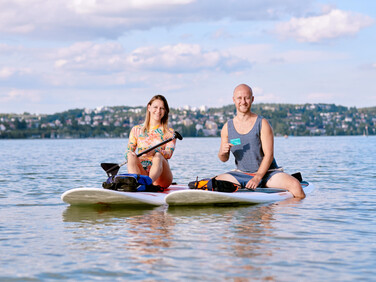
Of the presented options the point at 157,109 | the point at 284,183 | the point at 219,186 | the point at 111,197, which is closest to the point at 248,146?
the point at 219,186

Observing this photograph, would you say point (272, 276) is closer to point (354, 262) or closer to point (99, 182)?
point (354, 262)

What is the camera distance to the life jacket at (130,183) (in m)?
8.90

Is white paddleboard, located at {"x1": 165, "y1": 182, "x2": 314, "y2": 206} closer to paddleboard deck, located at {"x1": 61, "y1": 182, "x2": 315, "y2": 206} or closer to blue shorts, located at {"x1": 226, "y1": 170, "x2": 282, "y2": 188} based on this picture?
paddleboard deck, located at {"x1": 61, "y1": 182, "x2": 315, "y2": 206}

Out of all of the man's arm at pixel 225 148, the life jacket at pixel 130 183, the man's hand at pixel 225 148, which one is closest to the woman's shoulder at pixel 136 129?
the life jacket at pixel 130 183

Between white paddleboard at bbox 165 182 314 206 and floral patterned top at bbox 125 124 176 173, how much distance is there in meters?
0.83

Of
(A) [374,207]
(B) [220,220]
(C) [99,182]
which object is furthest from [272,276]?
(C) [99,182]

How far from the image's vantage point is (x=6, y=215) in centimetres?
887

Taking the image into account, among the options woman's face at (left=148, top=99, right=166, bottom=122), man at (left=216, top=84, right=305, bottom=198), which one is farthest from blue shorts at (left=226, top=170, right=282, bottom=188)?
woman's face at (left=148, top=99, right=166, bottom=122)

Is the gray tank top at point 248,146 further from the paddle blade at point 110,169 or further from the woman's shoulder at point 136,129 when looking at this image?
the paddle blade at point 110,169

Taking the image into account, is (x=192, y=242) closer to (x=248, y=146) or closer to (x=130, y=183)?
(x=130, y=183)

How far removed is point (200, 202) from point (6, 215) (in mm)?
3036

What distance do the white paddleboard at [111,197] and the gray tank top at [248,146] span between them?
1.36m

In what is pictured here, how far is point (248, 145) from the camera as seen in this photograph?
9.13 m

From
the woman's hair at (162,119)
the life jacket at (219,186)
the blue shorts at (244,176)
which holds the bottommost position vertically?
the life jacket at (219,186)
